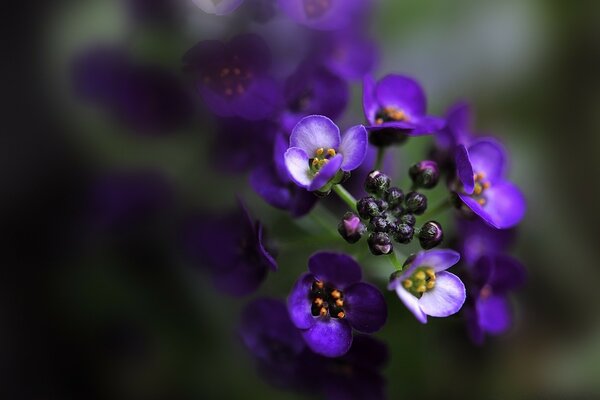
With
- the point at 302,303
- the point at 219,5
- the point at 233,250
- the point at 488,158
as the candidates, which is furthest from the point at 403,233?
the point at 219,5

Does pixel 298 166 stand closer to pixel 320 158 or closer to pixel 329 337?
pixel 320 158

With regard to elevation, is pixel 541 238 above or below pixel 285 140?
below

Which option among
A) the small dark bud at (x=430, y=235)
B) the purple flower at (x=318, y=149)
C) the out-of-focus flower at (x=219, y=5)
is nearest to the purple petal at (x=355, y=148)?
the purple flower at (x=318, y=149)

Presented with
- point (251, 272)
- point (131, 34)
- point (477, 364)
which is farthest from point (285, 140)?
point (477, 364)

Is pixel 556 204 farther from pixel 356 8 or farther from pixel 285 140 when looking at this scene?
pixel 285 140

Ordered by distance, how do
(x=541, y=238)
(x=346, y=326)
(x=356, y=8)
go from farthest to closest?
(x=541, y=238)
(x=356, y=8)
(x=346, y=326)

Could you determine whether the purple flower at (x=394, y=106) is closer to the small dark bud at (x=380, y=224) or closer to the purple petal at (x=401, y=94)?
the purple petal at (x=401, y=94)
